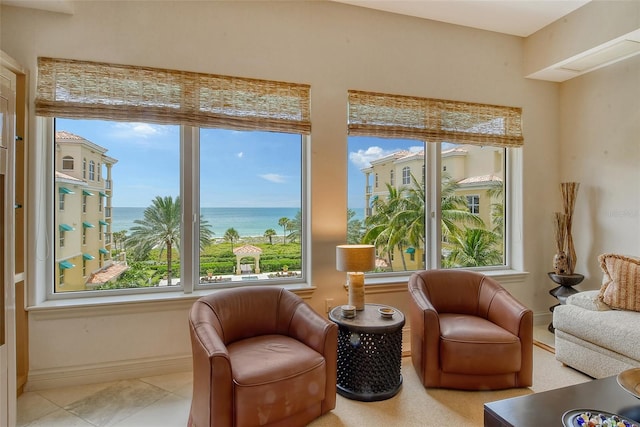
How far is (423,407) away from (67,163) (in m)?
3.07

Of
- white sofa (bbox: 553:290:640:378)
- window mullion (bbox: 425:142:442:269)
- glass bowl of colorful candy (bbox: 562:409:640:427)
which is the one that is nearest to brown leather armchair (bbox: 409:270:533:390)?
white sofa (bbox: 553:290:640:378)

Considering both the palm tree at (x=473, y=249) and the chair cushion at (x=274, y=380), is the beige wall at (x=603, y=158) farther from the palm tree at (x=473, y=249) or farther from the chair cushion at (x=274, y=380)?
the chair cushion at (x=274, y=380)

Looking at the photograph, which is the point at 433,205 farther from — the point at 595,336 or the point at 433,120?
the point at 595,336

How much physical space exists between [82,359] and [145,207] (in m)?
1.18

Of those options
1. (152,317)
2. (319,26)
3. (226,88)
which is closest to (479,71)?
(319,26)

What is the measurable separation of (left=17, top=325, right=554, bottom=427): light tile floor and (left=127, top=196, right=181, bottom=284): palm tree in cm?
80

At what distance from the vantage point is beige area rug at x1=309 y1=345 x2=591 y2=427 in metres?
1.97

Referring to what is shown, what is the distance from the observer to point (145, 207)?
105 inches

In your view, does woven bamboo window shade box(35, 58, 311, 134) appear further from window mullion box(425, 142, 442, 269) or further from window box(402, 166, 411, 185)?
window mullion box(425, 142, 442, 269)

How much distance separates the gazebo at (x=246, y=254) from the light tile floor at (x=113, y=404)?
912 mm

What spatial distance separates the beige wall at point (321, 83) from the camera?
238cm

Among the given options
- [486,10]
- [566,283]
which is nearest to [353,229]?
[566,283]

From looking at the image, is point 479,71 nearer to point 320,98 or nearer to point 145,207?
point 320,98

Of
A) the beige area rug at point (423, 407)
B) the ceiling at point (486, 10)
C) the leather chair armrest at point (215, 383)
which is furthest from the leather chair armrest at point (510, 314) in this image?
the ceiling at point (486, 10)
